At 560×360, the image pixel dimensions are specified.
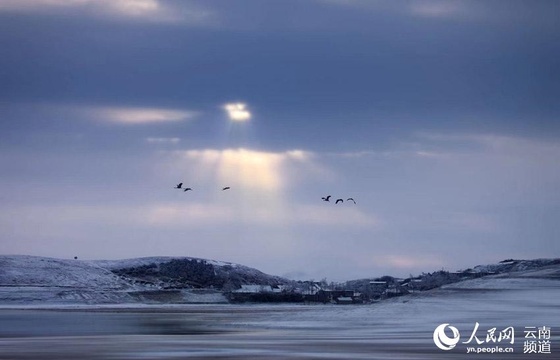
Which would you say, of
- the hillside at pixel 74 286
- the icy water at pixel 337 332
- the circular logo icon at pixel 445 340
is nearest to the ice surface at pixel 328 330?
the icy water at pixel 337 332

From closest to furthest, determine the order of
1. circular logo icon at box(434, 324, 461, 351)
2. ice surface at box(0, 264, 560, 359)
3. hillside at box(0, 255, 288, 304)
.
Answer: ice surface at box(0, 264, 560, 359) < circular logo icon at box(434, 324, 461, 351) < hillside at box(0, 255, 288, 304)

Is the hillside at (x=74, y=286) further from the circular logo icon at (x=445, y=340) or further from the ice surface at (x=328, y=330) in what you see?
the circular logo icon at (x=445, y=340)

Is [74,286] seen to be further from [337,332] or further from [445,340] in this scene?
[445,340]

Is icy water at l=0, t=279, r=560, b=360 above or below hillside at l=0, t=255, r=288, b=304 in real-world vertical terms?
below

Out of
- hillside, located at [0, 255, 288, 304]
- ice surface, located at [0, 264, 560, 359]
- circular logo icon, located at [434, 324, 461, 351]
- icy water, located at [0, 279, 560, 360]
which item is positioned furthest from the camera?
hillside, located at [0, 255, 288, 304]

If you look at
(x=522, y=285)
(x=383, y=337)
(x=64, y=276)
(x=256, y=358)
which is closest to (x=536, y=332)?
(x=383, y=337)

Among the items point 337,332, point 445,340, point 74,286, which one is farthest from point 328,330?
point 74,286

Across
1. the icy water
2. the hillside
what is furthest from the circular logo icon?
the hillside

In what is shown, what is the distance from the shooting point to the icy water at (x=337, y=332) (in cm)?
4919

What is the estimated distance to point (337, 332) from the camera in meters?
65.4

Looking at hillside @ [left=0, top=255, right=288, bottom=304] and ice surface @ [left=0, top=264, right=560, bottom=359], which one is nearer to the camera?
ice surface @ [left=0, top=264, right=560, bottom=359]

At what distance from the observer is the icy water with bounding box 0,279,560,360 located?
161 ft

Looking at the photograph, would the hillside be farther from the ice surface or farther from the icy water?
the icy water

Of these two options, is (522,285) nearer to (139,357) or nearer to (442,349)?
(442,349)
